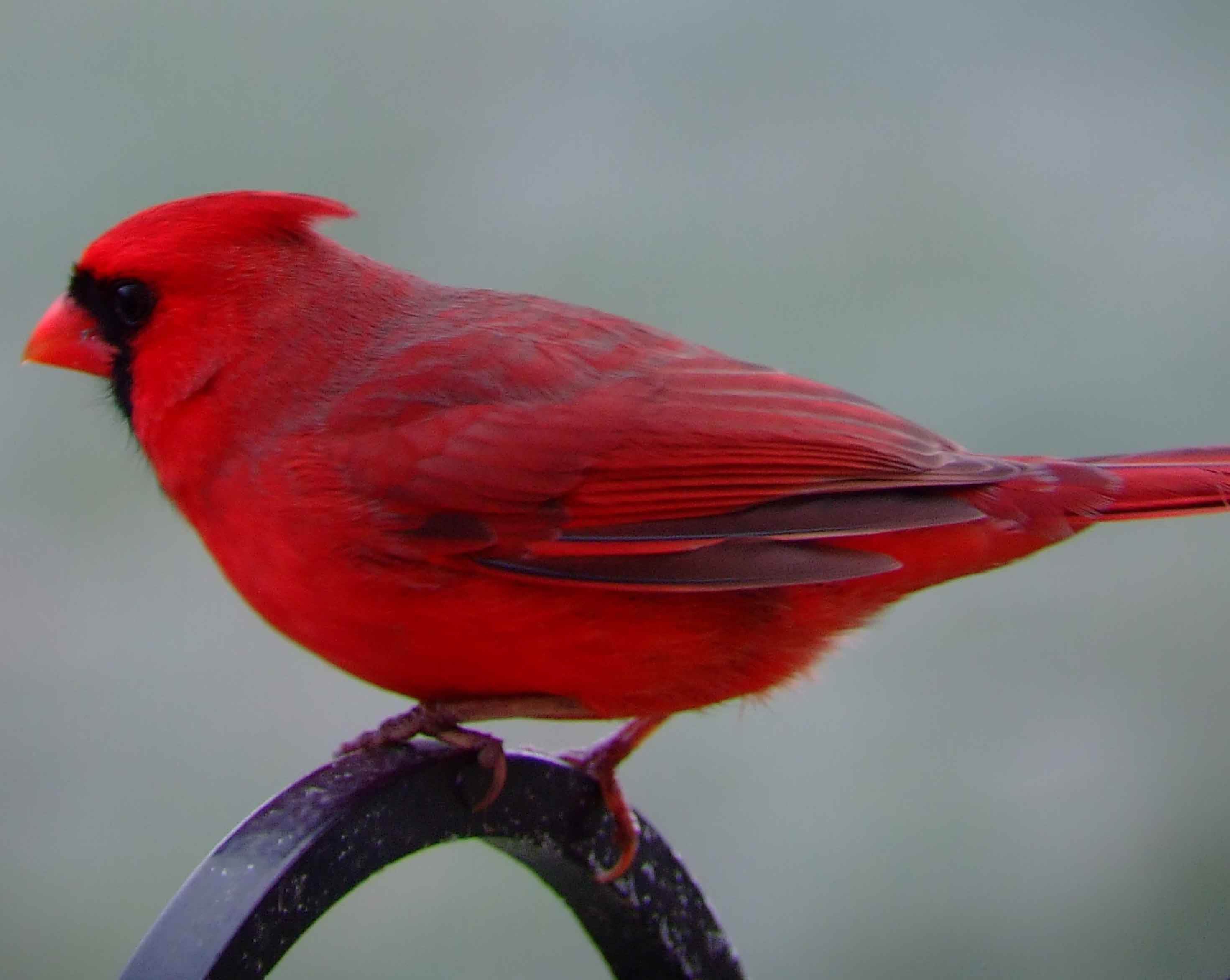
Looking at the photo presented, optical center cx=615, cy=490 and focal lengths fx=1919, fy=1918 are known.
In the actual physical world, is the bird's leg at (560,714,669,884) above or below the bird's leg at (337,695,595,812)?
below

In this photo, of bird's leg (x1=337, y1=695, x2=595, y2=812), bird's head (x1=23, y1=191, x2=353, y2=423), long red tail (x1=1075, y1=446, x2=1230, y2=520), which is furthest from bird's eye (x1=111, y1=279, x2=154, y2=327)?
long red tail (x1=1075, y1=446, x2=1230, y2=520)

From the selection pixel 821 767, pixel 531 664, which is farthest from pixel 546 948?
pixel 531 664

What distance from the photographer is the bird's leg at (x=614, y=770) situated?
2.28 m

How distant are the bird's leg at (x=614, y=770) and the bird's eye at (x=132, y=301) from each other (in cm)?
79

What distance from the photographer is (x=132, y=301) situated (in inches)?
97.4

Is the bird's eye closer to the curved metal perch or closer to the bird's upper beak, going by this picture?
the bird's upper beak

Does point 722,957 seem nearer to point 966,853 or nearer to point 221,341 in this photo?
point 221,341

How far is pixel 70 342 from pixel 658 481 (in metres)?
0.79

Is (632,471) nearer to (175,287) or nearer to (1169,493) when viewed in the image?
(175,287)

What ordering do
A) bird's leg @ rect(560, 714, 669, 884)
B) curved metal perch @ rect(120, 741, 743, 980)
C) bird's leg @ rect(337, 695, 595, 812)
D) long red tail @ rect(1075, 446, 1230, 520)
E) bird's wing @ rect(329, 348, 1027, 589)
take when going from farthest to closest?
long red tail @ rect(1075, 446, 1230, 520), bird's wing @ rect(329, 348, 1027, 589), bird's leg @ rect(560, 714, 669, 884), bird's leg @ rect(337, 695, 595, 812), curved metal perch @ rect(120, 741, 743, 980)

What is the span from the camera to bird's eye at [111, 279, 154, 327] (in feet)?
8.08

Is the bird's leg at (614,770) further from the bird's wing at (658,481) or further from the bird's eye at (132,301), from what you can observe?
the bird's eye at (132,301)

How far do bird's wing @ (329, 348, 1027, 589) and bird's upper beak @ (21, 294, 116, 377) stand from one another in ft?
1.24

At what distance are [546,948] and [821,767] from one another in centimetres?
67
